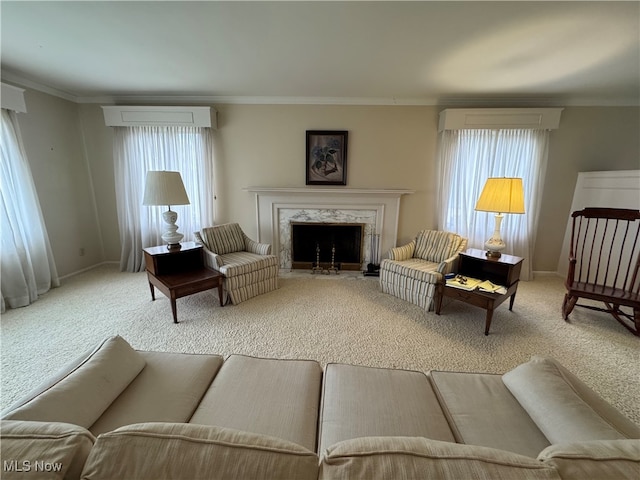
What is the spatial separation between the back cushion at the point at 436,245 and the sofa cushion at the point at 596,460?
8.86 ft

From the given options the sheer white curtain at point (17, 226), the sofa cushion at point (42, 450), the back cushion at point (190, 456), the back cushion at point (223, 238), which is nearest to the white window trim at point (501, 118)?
the back cushion at point (223, 238)

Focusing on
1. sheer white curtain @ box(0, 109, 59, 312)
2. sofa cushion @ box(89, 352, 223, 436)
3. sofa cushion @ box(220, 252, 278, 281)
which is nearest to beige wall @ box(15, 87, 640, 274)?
sheer white curtain @ box(0, 109, 59, 312)

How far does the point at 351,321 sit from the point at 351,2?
2539mm

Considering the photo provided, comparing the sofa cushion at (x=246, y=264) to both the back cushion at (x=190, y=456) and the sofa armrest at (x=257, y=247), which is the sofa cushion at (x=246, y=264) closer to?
the sofa armrest at (x=257, y=247)

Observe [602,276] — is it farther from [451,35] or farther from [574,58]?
[451,35]

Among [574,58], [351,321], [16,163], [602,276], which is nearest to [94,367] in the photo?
[351,321]

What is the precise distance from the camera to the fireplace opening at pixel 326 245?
3978mm

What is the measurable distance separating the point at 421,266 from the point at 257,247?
6.84ft

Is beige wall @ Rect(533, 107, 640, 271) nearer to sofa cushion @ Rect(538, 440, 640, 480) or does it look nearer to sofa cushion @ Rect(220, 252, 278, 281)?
sofa cushion @ Rect(220, 252, 278, 281)

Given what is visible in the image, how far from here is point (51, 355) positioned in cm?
206

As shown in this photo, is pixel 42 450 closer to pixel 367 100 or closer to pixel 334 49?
pixel 334 49

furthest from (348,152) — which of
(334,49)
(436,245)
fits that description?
(436,245)

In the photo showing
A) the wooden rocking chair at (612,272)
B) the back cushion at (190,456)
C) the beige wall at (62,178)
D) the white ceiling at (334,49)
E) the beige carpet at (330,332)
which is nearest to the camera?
the back cushion at (190,456)

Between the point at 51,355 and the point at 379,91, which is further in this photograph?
the point at 379,91
